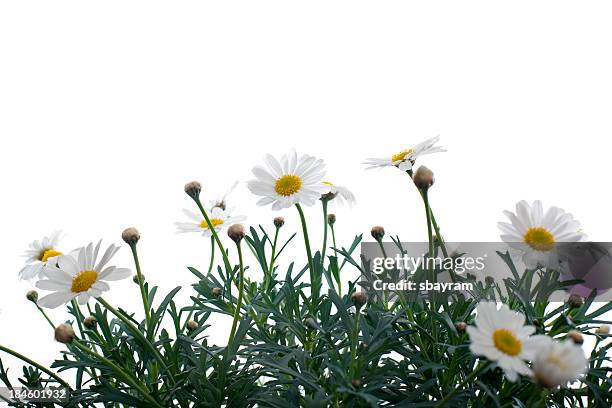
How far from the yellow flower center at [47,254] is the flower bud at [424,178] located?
43 cm

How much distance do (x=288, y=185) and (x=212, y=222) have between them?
0.61 ft

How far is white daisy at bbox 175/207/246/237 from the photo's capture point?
768 mm

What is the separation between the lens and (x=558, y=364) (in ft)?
1.40

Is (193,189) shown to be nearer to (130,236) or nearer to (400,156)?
(130,236)

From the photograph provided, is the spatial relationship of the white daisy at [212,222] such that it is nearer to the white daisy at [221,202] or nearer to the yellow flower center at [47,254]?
the white daisy at [221,202]

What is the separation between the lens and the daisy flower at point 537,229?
0.55 meters

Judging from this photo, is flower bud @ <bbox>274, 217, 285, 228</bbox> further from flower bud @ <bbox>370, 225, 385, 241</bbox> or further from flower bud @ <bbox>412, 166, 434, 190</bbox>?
flower bud @ <bbox>412, 166, 434, 190</bbox>

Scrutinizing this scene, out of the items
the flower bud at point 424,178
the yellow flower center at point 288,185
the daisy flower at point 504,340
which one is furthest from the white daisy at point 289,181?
the daisy flower at point 504,340

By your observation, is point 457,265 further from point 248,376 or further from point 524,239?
point 248,376

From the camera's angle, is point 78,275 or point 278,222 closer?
point 78,275

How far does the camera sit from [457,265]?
2.20ft

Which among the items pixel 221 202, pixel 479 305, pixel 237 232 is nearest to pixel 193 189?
pixel 237 232

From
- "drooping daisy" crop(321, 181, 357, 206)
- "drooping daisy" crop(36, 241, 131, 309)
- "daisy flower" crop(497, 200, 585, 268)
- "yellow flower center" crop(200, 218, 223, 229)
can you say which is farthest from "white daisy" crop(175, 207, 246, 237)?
"daisy flower" crop(497, 200, 585, 268)

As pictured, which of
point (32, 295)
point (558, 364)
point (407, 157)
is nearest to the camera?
point (558, 364)
